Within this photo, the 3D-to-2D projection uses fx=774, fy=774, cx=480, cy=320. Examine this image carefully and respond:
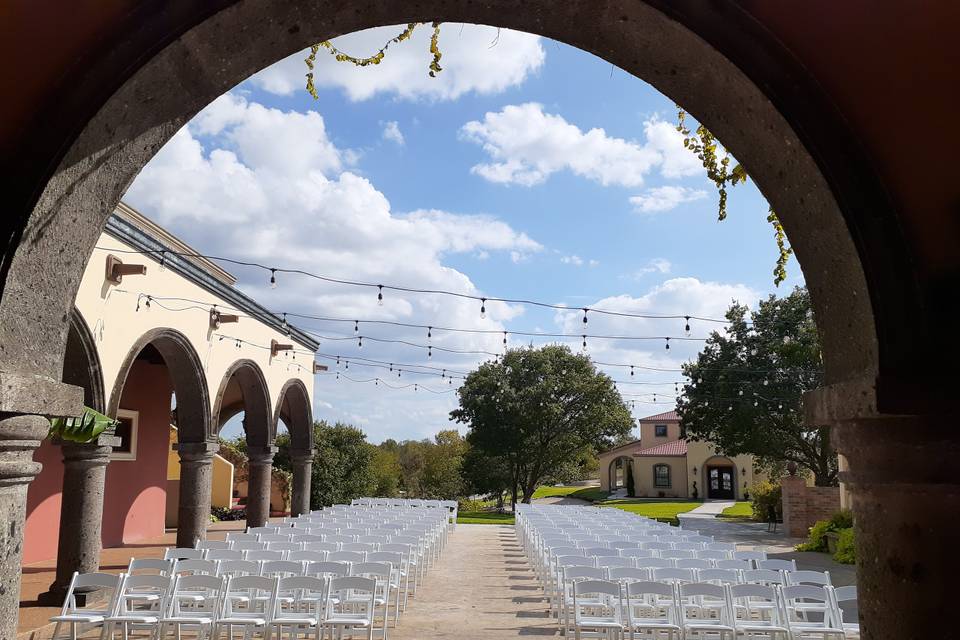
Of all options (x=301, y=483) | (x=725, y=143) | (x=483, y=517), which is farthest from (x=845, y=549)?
(x=483, y=517)

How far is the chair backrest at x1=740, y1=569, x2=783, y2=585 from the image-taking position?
705 centimetres

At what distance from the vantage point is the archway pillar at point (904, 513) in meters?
2.24

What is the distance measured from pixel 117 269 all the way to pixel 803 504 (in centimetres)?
1614

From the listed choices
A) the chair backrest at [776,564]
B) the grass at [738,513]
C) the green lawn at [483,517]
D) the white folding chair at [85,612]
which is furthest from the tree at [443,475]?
the white folding chair at [85,612]

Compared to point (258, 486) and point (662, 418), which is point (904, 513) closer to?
point (258, 486)

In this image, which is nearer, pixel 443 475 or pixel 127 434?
pixel 127 434

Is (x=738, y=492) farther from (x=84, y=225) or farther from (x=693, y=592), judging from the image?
(x=84, y=225)

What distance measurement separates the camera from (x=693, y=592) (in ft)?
19.7

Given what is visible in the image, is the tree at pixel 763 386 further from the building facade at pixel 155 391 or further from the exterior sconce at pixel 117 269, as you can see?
the exterior sconce at pixel 117 269

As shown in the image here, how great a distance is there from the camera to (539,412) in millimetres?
29688

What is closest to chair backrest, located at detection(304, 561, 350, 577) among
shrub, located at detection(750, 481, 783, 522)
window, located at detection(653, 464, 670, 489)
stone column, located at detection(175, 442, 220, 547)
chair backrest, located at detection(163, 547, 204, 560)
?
chair backrest, located at detection(163, 547, 204, 560)

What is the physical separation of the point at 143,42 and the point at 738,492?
42430 mm

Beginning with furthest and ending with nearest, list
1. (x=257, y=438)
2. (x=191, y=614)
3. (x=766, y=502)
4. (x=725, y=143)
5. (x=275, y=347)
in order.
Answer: (x=766, y=502) → (x=275, y=347) → (x=257, y=438) → (x=191, y=614) → (x=725, y=143)

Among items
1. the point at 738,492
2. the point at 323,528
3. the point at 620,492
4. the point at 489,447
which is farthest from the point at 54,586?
the point at 620,492
